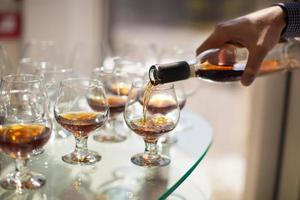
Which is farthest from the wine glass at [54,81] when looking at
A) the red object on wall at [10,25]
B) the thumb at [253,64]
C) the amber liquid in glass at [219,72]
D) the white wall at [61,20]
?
the red object on wall at [10,25]

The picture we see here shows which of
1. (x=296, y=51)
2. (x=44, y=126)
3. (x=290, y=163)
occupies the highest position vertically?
(x=296, y=51)

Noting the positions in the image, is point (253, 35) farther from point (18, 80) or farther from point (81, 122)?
point (18, 80)

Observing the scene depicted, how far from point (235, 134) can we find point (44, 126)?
268 cm

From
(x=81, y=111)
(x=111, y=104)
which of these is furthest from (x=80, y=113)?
(x=111, y=104)

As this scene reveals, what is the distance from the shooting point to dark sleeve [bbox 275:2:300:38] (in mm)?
1355

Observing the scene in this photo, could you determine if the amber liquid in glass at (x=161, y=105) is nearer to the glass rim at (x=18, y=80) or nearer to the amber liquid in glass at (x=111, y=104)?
the amber liquid in glass at (x=111, y=104)

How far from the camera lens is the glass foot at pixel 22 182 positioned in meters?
0.96

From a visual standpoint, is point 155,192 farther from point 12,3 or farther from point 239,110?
point 239,110

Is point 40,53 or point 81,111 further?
point 40,53

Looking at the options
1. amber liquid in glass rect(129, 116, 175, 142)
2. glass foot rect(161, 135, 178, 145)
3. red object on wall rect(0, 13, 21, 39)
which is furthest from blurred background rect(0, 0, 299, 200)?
amber liquid in glass rect(129, 116, 175, 142)

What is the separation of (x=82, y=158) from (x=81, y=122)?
0.29 ft

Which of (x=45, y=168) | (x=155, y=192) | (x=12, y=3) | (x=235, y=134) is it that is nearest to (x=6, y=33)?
(x=12, y=3)

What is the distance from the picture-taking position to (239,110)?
416cm

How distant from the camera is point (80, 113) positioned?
122 cm
